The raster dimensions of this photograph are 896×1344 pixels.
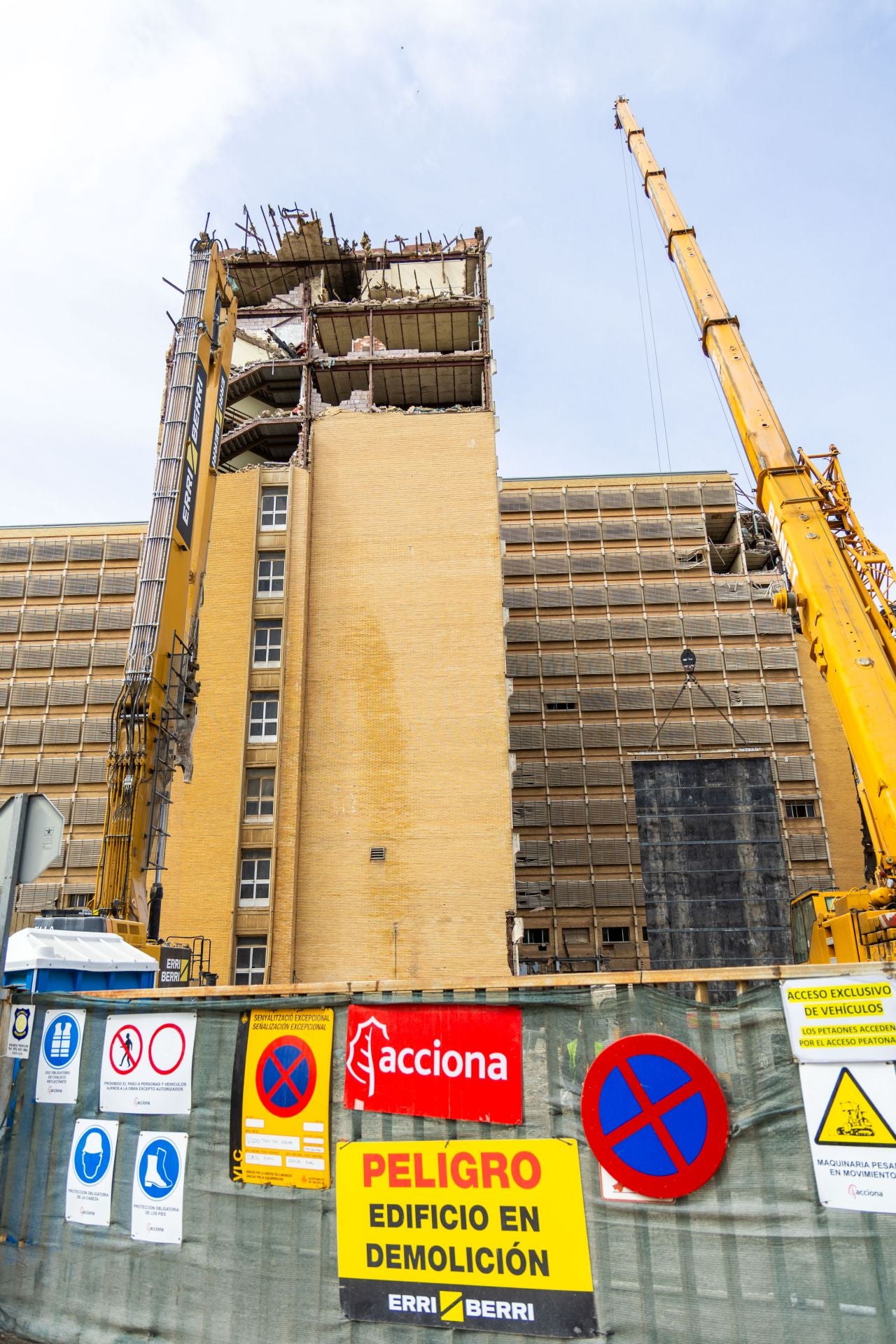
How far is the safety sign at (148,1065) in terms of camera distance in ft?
20.4

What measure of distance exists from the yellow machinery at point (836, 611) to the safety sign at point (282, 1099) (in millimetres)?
8856

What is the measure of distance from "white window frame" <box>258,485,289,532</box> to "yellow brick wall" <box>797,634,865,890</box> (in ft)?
64.7

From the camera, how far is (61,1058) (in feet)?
21.8

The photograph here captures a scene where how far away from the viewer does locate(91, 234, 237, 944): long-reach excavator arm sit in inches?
598

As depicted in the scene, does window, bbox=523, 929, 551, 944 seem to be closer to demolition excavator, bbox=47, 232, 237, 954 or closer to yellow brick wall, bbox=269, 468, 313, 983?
yellow brick wall, bbox=269, 468, 313, 983

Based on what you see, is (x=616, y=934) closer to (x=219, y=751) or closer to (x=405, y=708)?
(x=405, y=708)

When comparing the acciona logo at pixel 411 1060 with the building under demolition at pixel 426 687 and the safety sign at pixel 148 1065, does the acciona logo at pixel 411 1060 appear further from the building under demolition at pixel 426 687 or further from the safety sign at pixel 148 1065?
the building under demolition at pixel 426 687

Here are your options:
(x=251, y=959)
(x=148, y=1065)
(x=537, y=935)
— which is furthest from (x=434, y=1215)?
(x=537, y=935)

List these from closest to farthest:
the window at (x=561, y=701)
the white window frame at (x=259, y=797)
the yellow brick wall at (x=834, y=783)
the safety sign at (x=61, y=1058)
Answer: the safety sign at (x=61, y=1058) → the white window frame at (x=259, y=797) → the yellow brick wall at (x=834, y=783) → the window at (x=561, y=701)

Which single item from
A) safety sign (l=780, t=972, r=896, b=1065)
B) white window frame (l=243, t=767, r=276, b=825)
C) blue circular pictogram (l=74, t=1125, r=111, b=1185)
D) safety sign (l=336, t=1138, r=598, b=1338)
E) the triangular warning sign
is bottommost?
safety sign (l=336, t=1138, r=598, b=1338)

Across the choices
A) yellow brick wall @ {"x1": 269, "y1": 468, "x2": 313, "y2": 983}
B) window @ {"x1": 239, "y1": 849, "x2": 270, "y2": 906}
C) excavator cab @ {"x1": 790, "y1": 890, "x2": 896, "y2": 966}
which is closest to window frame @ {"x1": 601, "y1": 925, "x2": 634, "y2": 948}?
yellow brick wall @ {"x1": 269, "y1": 468, "x2": 313, "y2": 983}

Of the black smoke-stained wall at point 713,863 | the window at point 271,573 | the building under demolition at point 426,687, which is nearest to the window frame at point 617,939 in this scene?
the building under demolition at point 426,687

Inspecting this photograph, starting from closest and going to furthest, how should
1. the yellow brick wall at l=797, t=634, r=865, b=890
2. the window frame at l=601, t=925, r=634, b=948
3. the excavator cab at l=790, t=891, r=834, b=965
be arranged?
the excavator cab at l=790, t=891, r=834, b=965, the window frame at l=601, t=925, r=634, b=948, the yellow brick wall at l=797, t=634, r=865, b=890

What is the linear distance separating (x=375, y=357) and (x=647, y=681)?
50.7 ft
